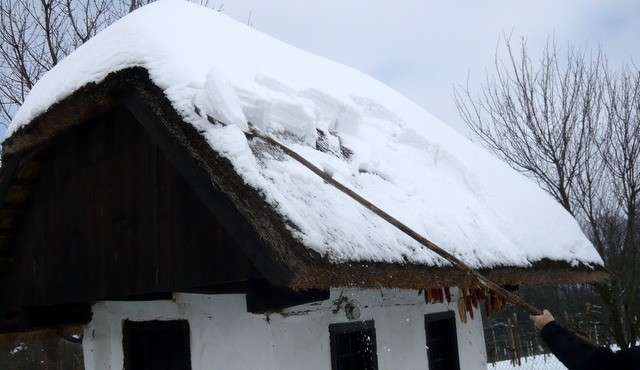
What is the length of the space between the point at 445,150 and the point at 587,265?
184 cm

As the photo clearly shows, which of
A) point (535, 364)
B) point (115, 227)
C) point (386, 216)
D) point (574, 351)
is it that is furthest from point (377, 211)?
point (535, 364)

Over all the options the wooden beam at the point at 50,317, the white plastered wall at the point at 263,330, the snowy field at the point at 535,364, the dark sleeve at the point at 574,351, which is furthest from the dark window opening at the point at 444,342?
the snowy field at the point at 535,364

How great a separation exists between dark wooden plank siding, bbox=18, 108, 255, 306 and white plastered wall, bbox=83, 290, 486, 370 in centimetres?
46

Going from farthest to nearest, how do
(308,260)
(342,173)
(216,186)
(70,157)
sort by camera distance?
(70,157) → (342,173) → (216,186) → (308,260)

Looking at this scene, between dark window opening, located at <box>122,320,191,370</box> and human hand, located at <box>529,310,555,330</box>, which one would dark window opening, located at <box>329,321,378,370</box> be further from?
human hand, located at <box>529,310,555,330</box>

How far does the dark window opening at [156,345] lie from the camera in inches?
167

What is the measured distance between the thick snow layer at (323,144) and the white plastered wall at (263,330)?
83 cm

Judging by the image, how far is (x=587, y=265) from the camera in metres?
6.21

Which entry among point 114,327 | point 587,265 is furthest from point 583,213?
point 114,327

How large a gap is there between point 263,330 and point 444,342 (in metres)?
2.69

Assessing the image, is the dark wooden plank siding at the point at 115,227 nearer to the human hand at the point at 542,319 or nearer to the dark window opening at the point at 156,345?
the dark window opening at the point at 156,345

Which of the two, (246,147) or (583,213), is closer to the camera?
(246,147)

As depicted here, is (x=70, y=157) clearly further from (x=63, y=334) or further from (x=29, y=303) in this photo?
(x=63, y=334)

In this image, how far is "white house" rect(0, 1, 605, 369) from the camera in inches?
129
